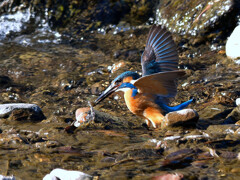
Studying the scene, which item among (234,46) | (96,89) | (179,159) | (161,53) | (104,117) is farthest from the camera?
(234,46)

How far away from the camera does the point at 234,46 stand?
5.94 meters

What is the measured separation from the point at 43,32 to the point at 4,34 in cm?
92

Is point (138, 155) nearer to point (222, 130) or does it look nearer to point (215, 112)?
point (222, 130)

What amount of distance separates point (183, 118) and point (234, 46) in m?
2.86

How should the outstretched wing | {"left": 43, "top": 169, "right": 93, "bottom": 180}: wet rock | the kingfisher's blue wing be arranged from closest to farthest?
{"left": 43, "top": 169, "right": 93, "bottom": 180}: wet rock, the outstretched wing, the kingfisher's blue wing

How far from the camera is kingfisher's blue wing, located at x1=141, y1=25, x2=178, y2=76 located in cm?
433

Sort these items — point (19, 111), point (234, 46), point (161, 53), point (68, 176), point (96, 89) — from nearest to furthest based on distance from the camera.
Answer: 1. point (68, 176)
2. point (19, 111)
3. point (161, 53)
4. point (96, 89)
5. point (234, 46)

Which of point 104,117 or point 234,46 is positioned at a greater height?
point 234,46

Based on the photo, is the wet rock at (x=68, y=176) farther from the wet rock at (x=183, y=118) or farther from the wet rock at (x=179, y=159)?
the wet rock at (x=183, y=118)

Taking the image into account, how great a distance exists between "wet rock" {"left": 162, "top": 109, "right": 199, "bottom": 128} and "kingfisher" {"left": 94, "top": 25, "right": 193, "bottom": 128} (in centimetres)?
27

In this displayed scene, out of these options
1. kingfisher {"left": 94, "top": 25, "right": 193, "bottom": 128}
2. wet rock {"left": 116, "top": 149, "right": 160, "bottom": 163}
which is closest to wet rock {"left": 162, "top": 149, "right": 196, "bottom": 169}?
wet rock {"left": 116, "top": 149, "right": 160, "bottom": 163}

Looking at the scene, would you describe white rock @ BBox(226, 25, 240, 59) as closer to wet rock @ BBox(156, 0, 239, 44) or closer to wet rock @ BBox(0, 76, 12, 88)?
wet rock @ BBox(156, 0, 239, 44)

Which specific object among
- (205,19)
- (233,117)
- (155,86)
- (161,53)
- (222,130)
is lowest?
(222,130)

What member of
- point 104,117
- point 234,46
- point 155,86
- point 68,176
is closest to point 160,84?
point 155,86
